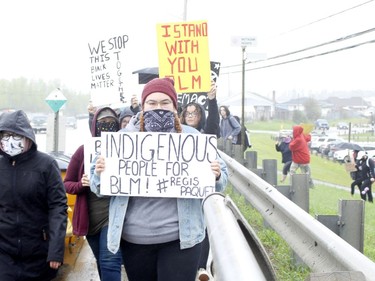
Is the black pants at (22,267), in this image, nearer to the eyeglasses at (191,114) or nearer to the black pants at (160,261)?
the black pants at (160,261)

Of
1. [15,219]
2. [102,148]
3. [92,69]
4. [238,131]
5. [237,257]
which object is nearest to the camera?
[237,257]

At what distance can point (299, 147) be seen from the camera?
54.3 feet

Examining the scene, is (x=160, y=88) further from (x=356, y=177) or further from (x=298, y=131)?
(x=356, y=177)

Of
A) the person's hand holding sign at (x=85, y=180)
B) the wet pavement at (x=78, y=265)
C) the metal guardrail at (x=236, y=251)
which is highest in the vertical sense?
the metal guardrail at (x=236, y=251)

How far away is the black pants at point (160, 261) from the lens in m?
3.54

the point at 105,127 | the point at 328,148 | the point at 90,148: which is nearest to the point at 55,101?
the point at 105,127

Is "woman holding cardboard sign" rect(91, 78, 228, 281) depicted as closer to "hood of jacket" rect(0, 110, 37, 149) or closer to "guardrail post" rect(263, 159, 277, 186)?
"hood of jacket" rect(0, 110, 37, 149)

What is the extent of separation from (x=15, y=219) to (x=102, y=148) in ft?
2.89

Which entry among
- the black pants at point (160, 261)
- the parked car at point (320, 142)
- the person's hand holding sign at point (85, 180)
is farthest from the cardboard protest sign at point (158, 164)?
the parked car at point (320, 142)

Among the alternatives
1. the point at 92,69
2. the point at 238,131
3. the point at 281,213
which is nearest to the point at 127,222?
the point at 281,213

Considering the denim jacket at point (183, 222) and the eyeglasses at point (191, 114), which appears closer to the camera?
the denim jacket at point (183, 222)

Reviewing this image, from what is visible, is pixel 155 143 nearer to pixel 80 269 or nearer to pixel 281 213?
pixel 281 213

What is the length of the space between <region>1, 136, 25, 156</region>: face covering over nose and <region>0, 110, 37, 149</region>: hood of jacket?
62 millimetres

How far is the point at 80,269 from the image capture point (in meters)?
6.46
